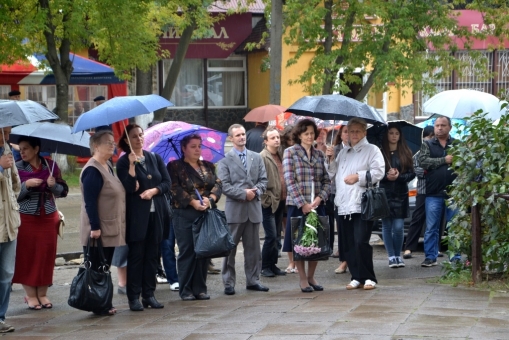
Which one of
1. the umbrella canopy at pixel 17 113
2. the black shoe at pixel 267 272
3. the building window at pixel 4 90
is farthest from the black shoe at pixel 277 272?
the building window at pixel 4 90

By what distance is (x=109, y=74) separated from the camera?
23125 millimetres

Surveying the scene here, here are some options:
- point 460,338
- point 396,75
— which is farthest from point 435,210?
point 396,75

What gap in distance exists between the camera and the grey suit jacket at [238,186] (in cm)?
1002

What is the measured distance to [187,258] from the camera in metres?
9.52

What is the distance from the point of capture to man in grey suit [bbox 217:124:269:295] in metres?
9.99

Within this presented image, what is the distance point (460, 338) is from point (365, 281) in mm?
2924

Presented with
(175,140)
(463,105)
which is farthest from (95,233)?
(463,105)

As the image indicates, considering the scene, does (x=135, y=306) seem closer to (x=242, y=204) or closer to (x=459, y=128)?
(x=242, y=204)

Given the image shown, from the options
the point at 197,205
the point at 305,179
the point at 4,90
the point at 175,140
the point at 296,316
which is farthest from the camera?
the point at 4,90

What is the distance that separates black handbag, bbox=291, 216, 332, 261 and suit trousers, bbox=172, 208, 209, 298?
969 millimetres

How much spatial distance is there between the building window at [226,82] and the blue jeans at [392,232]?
1805cm

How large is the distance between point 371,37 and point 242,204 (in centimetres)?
1052

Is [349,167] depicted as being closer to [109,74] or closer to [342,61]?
[342,61]

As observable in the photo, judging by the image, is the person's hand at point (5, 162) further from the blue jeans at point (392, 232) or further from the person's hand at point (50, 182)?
the blue jeans at point (392, 232)
